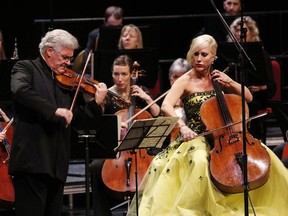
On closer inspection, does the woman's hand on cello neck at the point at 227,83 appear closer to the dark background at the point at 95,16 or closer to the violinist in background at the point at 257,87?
the violinist in background at the point at 257,87

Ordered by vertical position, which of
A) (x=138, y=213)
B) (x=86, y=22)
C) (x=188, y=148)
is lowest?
(x=138, y=213)

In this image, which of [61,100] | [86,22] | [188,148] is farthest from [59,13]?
[61,100]

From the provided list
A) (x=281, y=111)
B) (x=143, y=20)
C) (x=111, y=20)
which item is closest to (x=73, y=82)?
(x=281, y=111)

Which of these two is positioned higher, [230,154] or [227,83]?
[227,83]

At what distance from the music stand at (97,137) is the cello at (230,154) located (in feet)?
2.32

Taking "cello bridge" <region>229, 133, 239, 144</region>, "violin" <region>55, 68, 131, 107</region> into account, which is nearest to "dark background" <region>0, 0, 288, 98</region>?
"cello bridge" <region>229, 133, 239, 144</region>

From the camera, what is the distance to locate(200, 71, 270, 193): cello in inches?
213

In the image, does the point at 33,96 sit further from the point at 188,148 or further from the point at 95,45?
the point at 95,45

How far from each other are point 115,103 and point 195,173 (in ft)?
3.49

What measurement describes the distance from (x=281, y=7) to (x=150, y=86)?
12.8ft

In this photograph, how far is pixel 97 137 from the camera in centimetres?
541

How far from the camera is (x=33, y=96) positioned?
447cm

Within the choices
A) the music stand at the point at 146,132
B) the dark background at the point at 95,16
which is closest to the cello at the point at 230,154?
the music stand at the point at 146,132

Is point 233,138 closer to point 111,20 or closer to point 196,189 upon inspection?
point 196,189
